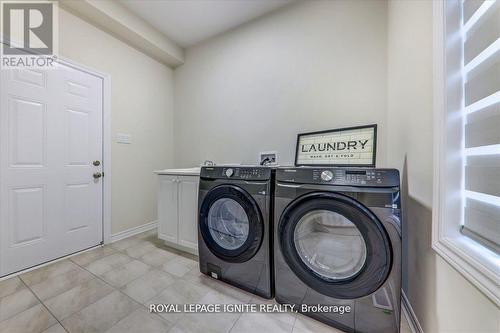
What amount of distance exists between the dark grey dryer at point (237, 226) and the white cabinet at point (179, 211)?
0.34 metres

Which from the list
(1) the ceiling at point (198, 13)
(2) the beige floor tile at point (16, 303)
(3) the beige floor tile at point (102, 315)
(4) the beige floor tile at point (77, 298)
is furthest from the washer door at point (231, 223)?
(1) the ceiling at point (198, 13)

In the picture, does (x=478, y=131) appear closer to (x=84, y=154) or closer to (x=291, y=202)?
(x=291, y=202)

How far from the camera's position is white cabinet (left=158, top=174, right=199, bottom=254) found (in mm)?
1933

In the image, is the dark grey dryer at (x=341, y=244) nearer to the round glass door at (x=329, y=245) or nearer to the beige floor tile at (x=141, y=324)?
the round glass door at (x=329, y=245)

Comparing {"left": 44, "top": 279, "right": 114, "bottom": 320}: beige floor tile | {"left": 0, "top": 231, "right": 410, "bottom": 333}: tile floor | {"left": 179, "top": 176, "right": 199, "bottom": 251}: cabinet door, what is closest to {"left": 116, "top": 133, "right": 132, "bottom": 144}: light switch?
{"left": 179, "top": 176, "right": 199, "bottom": 251}: cabinet door

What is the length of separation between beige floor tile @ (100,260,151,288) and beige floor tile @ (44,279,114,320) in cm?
6

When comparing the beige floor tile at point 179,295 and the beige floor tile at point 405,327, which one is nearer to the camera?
the beige floor tile at point 405,327

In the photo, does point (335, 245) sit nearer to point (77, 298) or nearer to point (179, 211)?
point (179, 211)

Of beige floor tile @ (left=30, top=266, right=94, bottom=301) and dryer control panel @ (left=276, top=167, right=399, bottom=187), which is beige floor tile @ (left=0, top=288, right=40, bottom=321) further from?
dryer control panel @ (left=276, top=167, right=399, bottom=187)

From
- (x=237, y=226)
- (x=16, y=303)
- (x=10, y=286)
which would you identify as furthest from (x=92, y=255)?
(x=237, y=226)

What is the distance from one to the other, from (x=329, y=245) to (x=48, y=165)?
256 cm

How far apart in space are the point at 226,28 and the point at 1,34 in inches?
82.7

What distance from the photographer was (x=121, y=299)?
4.42 ft

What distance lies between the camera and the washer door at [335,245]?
0.97 m
